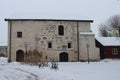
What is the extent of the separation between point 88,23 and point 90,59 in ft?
22.3

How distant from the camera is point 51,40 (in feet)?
155

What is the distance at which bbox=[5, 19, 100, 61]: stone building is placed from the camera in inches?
1834

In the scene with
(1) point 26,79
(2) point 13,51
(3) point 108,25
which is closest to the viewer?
(1) point 26,79

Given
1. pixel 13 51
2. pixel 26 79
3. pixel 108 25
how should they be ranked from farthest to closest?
pixel 108 25
pixel 13 51
pixel 26 79

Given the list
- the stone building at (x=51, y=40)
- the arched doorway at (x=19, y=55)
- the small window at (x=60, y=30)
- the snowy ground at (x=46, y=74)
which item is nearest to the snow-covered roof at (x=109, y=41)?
the stone building at (x=51, y=40)

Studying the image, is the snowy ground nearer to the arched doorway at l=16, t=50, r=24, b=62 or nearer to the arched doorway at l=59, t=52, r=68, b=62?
the arched doorway at l=16, t=50, r=24, b=62

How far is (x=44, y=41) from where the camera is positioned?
154 ft

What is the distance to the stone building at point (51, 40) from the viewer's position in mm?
46594

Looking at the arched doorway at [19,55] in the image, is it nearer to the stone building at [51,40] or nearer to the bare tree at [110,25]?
the stone building at [51,40]

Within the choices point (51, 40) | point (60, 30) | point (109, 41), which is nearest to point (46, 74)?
point (51, 40)

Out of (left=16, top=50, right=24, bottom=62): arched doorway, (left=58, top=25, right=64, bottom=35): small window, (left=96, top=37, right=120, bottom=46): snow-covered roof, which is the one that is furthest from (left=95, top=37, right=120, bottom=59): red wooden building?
(left=16, top=50, right=24, bottom=62): arched doorway

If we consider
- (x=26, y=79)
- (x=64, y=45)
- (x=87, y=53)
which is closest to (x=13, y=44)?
(x=64, y=45)

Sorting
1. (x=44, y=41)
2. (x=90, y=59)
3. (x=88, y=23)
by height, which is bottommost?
(x=90, y=59)

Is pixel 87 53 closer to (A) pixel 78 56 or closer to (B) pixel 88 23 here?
(A) pixel 78 56
